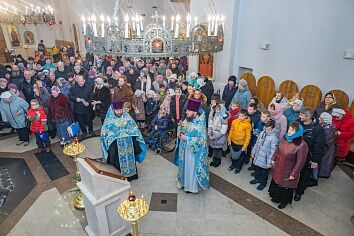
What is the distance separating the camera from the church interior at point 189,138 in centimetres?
329

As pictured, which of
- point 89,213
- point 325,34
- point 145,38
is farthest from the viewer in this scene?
point 325,34

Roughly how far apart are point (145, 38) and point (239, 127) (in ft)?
10.3

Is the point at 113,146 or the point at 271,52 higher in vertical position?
the point at 271,52

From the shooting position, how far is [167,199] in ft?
15.4

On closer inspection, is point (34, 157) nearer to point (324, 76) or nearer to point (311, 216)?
point (311, 216)

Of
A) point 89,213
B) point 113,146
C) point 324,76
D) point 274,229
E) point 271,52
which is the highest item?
point 271,52

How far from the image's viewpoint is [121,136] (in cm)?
464

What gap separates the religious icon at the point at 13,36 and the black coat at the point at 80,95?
51.6 feet

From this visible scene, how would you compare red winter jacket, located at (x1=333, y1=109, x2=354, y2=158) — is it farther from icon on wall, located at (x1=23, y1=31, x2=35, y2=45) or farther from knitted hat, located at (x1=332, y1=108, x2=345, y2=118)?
icon on wall, located at (x1=23, y1=31, x2=35, y2=45)

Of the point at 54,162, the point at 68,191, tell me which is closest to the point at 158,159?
the point at 68,191

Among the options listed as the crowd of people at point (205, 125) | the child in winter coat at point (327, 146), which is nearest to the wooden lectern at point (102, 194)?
the crowd of people at point (205, 125)

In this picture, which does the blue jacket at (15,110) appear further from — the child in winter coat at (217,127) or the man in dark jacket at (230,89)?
the man in dark jacket at (230,89)

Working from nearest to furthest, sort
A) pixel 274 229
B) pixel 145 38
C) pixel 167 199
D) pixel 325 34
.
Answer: pixel 145 38 < pixel 274 229 < pixel 167 199 < pixel 325 34

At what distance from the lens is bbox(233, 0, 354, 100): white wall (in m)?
6.34
